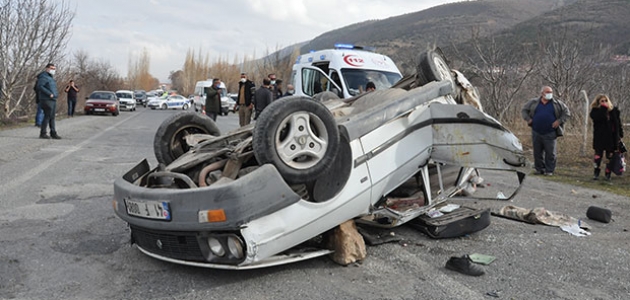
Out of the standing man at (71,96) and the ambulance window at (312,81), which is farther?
the standing man at (71,96)

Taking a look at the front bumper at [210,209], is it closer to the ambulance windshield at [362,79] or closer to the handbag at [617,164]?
the handbag at [617,164]

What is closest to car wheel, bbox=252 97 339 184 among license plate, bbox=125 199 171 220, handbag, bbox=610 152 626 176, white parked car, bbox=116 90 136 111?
license plate, bbox=125 199 171 220

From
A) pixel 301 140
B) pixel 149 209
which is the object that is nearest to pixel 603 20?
pixel 301 140

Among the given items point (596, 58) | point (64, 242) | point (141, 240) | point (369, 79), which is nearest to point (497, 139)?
point (141, 240)

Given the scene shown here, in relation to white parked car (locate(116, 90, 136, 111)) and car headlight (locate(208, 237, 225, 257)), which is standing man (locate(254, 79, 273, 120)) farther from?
white parked car (locate(116, 90, 136, 111))

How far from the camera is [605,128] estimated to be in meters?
8.07

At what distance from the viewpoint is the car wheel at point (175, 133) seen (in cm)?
431

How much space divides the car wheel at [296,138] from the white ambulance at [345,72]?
26.3 feet

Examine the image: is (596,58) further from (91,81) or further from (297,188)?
(91,81)

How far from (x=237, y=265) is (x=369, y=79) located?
952 centimetres

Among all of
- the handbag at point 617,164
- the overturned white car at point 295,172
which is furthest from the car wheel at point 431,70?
the handbag at point 617,164

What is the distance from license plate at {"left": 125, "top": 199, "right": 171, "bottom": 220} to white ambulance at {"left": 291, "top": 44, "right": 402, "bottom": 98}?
332 inches

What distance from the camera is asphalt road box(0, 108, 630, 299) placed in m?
3.15

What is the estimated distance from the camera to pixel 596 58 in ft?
55.8
